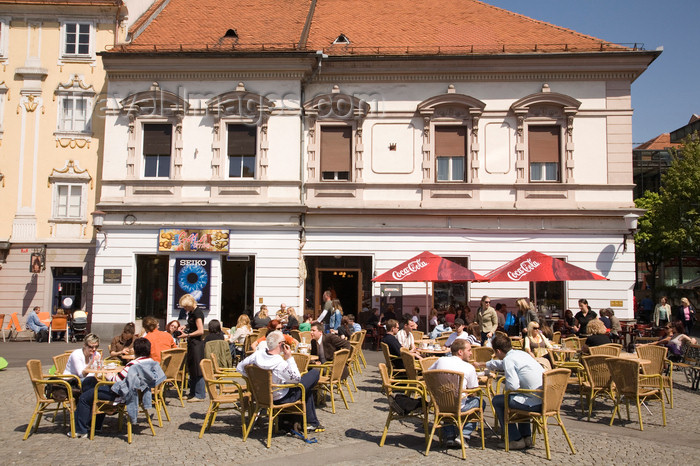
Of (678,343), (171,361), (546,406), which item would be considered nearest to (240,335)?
(171,361)

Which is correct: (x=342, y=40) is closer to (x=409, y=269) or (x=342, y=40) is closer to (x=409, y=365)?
(x=409, y=269)

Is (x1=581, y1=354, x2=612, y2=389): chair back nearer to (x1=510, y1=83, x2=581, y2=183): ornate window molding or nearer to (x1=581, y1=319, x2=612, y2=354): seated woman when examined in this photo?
(x1=581, y1=319, x2=612, y2=354): seated woman

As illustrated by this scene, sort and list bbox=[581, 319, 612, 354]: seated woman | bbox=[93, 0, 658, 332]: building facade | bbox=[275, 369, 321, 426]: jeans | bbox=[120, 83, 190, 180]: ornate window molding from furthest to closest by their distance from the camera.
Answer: bbox=[120, 83, 190, 180]: ornate window molding < bbox=[93, 0, 658, 332]: building facade < bbox=[581, 319, 612, 354]: seated woman < bbox=[275, 369, 321, 426]: jeans

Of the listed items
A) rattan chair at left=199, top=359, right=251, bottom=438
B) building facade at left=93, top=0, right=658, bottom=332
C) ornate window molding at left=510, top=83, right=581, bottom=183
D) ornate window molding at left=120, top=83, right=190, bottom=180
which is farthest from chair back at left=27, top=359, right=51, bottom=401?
ornate window molding at left=510, top=83, right=581, bottom=183

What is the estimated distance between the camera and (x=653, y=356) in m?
10.2

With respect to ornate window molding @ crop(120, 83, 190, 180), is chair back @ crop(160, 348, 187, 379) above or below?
below

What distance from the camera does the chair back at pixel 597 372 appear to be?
9312 mm

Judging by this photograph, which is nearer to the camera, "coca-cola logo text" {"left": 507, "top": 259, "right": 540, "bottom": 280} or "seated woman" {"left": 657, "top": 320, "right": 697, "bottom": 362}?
"seated woman" {"left": 657, "top": 320, "right": 697, "bottom": 362}

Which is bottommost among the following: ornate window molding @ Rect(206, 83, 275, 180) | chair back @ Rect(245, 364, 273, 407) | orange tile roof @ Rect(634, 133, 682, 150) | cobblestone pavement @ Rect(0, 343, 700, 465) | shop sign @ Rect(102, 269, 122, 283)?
cobblestone pavement @ Rect(0, 343, 700, 465)

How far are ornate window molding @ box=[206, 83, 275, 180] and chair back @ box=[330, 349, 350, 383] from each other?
36.4ft

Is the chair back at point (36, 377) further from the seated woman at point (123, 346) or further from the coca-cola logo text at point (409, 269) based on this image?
the coca-cola logo text at point (409, 269)

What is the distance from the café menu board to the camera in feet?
64.1

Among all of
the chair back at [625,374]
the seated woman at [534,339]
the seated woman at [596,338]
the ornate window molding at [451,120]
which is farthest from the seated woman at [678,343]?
the ornate window molding at [451,120]

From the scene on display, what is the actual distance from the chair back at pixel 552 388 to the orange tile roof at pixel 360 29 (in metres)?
14.9
